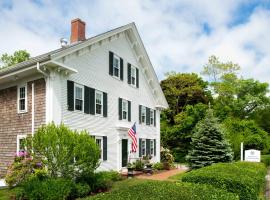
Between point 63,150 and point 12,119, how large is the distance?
556 centimetres

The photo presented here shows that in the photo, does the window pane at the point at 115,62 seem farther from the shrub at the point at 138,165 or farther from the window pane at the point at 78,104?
the shrub at the point at 138,165

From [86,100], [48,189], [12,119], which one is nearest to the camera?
[48,189]

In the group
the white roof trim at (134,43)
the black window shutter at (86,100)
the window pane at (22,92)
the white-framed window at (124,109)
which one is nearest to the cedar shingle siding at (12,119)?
the window pane at (22,92)

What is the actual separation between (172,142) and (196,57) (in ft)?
47.5

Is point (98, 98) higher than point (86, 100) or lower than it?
higher

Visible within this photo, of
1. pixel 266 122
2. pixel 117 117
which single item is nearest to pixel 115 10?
pixel 117 117

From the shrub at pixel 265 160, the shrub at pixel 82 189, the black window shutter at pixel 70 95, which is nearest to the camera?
the shrub at pixel 82 189

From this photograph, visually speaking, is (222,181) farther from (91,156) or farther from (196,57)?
(196,57)

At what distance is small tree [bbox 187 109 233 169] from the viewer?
1792cm

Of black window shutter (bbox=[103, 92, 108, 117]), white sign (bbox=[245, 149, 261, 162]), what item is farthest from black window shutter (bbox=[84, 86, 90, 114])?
white sign (bbox=[245, 149, 261, 162])

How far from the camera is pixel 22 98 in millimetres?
14648

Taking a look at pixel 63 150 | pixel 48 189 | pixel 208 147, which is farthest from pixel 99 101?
pixel 48 189

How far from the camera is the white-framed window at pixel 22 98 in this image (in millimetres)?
14499

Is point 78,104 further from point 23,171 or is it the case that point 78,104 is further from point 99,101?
point 23,171
